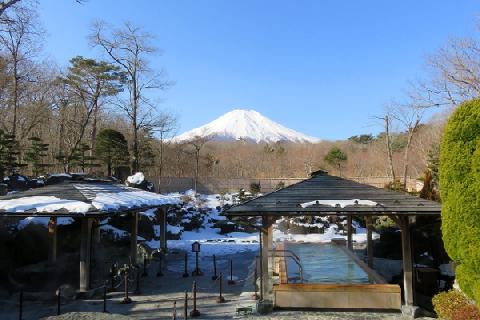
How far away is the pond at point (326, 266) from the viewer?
1060 cm

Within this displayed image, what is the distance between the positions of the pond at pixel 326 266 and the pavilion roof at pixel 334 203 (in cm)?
226

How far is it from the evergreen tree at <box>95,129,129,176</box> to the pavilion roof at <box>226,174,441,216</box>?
19.7m

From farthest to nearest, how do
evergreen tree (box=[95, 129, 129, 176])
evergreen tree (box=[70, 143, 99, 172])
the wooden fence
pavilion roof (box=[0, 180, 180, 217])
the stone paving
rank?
the wooden fence
evergreen tree (box=[95, 129, 129, 176])
evergreen tree (box=[70, 143, 99, 172])
pavilion roof (box=[0, 180, 180, 217])
the stone paving

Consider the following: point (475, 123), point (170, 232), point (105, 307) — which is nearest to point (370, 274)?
point (475, 123)

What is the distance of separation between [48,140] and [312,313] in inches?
1372

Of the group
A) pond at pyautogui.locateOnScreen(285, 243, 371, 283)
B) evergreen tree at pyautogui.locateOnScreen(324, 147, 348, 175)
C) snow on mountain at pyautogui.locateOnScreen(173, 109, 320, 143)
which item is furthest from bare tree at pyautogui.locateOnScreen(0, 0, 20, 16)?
snow on mountain at pyautogui.locateOnScreen(173, 109, 320, 143)

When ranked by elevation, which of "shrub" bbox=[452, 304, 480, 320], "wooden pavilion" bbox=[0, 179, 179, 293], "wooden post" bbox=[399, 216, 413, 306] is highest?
"wooden pavilion" bbox=[0, 179, 179, 293]

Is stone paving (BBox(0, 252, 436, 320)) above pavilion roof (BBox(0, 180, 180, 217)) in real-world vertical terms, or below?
below

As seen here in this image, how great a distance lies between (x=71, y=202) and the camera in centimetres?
1043

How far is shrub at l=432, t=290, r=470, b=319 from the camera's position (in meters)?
7.11

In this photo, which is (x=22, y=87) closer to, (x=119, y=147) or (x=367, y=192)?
(x=119, y=147)

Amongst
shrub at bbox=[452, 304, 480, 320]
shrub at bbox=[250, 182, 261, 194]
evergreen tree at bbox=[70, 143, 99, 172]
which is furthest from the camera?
shrub at bbox=[250, 182, 261, 194]

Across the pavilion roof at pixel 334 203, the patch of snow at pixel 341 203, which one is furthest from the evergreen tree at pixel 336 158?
the patch of snow at pixel 341 203

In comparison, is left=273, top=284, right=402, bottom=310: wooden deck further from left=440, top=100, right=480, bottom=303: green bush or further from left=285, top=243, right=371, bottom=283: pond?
left=440, top=100, right=480, bottom=303: green bush
